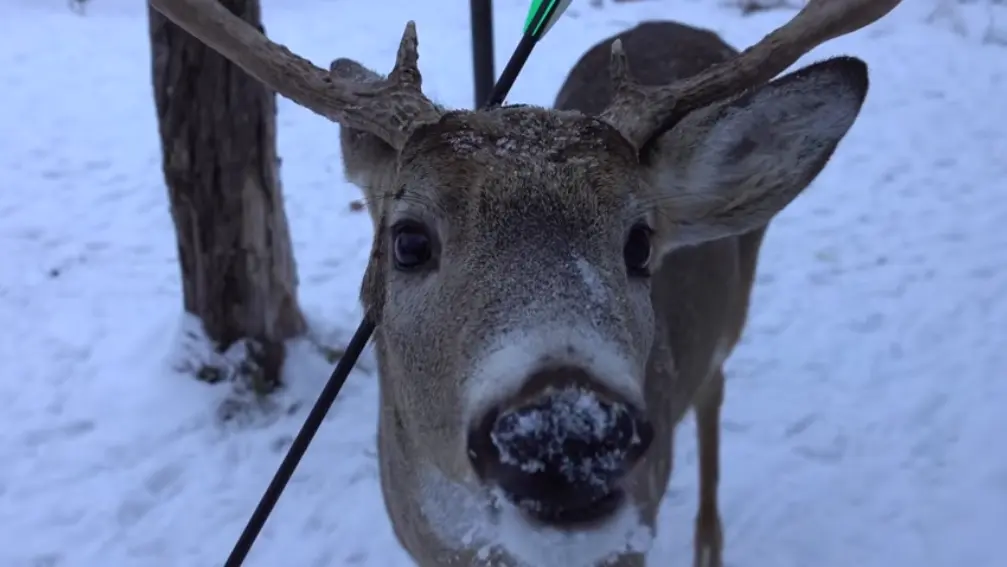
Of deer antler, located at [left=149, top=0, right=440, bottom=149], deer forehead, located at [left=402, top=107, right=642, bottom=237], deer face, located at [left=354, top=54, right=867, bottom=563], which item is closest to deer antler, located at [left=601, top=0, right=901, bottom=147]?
deer face, located at [left=354, top=54, right=867, bottom=563]

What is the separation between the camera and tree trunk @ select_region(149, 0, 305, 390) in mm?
4152

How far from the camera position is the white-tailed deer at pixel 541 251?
5.22 ft

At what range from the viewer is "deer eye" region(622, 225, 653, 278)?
216cm

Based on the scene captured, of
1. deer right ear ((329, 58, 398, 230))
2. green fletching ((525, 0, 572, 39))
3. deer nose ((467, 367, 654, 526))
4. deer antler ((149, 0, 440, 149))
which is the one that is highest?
green fletching ((525, 0, 572, 39))

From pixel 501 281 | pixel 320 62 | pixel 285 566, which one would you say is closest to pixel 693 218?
pixel 501 281

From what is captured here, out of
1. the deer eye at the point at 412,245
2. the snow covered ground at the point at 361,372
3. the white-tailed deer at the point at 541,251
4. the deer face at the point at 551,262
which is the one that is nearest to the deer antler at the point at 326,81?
the white-tailed deer at the point at 541,251

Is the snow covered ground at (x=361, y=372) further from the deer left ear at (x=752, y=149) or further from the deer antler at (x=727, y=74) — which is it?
the deer antler at (x=727, y=74)

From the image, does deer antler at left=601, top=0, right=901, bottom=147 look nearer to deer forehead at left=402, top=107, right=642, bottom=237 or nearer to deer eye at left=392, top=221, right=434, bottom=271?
deer forehead at left=402, top=107, right=642, bottom=237

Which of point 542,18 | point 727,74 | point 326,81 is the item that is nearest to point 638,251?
point 727,74

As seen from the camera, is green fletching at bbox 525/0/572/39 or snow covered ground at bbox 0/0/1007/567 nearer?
green fletching at bbox 525/0/572/39

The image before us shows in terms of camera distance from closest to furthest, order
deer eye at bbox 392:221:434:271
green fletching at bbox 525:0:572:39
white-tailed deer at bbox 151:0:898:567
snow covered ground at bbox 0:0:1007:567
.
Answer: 1. white-tailed deer at bbox 151:0:898:567
2. deer eye at bbox 392:221:434:271
3. green fletching at bbox 525:0:572:39
4. snow covered ground at bbox 0:0:1007:567

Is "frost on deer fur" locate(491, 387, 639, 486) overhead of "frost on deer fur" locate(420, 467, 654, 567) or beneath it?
overhead

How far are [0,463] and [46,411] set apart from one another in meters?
0.40

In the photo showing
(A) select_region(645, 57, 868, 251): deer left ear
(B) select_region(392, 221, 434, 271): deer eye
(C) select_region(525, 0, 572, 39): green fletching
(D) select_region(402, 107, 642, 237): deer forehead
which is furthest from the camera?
(C) select_region(525, 0, 572, 39): green fletching
